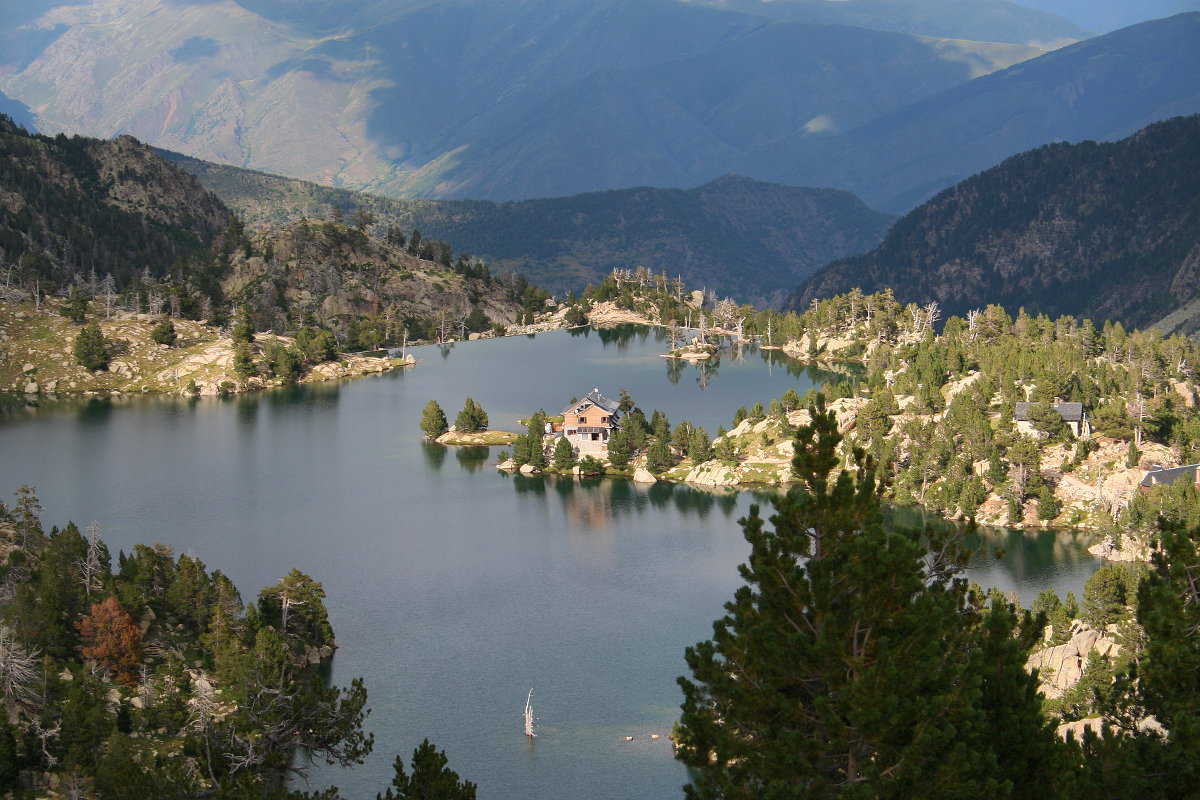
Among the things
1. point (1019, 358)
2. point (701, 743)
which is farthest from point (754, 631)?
point (1019, 358)

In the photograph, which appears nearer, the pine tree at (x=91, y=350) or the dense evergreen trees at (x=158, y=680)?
the dense evergreen trees at (x=158, y=680)

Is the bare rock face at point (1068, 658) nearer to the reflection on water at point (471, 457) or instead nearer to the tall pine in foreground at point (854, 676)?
the tall pine in foreground at point (854, 676)

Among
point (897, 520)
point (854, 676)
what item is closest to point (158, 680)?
point (854, 676)

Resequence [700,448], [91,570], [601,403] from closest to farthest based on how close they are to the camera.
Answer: [91,570] → [700,448] → [601,403]

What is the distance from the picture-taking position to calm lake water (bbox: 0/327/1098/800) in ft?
216

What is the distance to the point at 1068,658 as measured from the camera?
2608 inches

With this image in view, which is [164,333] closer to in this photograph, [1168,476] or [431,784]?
[1168,476]

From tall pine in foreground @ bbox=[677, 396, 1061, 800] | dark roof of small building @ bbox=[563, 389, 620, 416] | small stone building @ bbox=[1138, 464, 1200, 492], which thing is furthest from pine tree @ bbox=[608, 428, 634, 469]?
tall pine in foreground @ bbox=[677, 396, 1061, 800]

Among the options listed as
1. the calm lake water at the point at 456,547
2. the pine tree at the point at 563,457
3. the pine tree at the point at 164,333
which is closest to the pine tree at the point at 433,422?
the calm lake water at the point at 456,547

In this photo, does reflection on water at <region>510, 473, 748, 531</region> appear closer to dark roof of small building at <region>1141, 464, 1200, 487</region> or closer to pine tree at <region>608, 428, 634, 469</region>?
pine tree at <region>608, 428, 634, 469</region>

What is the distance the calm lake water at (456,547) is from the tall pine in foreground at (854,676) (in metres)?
24.8

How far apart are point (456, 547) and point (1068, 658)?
4860cm

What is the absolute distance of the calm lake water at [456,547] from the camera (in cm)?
6581

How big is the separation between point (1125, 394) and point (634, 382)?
69231 mm
